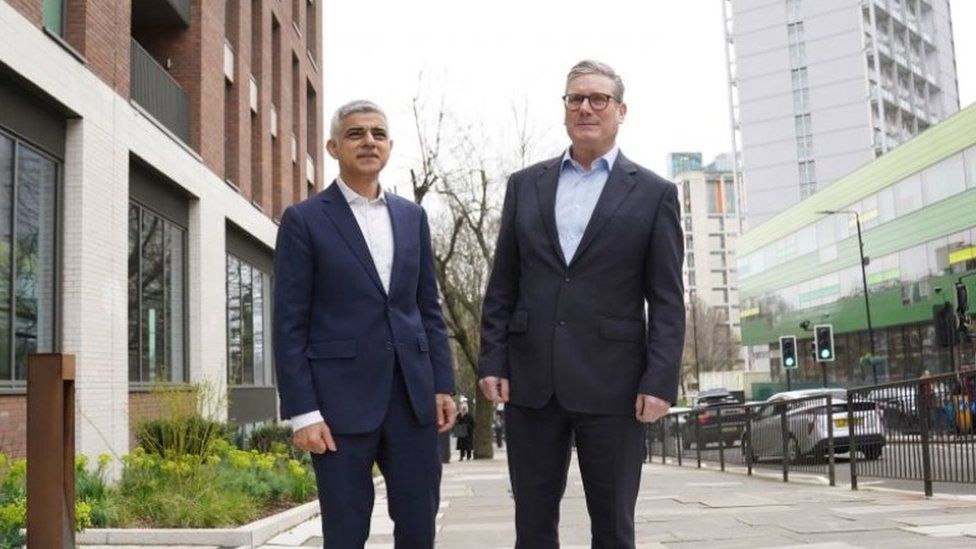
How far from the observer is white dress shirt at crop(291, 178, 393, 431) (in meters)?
3.87

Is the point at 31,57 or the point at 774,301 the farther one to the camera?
the point at 774,301

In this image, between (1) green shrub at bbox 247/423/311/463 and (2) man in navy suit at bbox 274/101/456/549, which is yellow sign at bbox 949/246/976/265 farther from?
(2) man in navy suit at bbox 274/101/456/549

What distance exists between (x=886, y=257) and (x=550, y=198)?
48.9 m

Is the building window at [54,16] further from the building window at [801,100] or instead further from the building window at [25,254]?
the building window at [801,100]

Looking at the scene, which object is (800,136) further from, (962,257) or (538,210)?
(538,210)

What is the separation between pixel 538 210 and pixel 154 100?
1446 centimetres

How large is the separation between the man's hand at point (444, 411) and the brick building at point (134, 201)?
840 cm

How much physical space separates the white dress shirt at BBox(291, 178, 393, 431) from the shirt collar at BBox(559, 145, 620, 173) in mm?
721

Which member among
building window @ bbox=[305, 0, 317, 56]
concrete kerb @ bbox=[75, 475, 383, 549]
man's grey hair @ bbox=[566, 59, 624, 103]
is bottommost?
concrete kerb @ bbox=[75, 475, 383, 549]

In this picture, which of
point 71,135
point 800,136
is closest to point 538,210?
point 71,135

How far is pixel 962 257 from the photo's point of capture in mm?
41438

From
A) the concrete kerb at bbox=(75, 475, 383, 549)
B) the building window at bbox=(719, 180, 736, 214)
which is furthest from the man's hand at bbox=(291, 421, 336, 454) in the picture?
the building window at bbox=(719, 180, 736, 214)

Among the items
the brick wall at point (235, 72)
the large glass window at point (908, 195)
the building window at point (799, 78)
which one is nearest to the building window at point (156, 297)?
the brick wall at point (235, 72)

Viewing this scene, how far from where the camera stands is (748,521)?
27.4 ft
